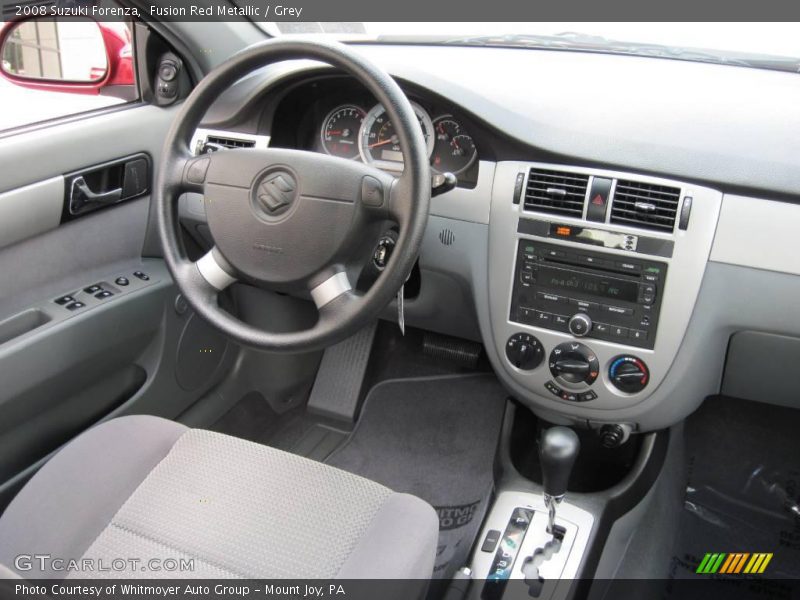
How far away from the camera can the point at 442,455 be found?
2291 millimetres

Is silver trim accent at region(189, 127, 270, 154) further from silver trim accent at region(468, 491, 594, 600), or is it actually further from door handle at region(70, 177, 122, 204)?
silver trim accent at region(468, 491, 594, 600)

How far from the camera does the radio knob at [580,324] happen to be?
1.62 meters

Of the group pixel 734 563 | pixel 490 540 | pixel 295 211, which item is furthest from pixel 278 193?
pixel 734 563

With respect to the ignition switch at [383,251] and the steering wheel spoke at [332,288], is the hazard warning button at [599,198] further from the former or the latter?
the steering wheel spoke at [332,288]

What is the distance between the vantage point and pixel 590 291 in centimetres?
160

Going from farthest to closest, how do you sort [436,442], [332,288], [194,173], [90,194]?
[436,442]
[90,194]
[194,173]
[332,288]

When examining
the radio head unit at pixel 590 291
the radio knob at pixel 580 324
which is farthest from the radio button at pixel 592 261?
the radio knob at pixel 580 324

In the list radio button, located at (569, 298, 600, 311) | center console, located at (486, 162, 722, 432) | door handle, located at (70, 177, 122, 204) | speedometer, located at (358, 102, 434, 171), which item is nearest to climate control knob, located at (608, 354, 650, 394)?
center console, located at (486, 162, 722, 432)

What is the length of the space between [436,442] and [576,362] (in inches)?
31.2

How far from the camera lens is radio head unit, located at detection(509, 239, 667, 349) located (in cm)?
155

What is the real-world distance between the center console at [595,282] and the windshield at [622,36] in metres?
0.46

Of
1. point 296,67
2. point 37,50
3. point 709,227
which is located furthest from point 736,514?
point 37,50

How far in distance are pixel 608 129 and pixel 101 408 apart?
52.6 inches

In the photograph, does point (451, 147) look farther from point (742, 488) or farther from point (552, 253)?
point (742, 488)
